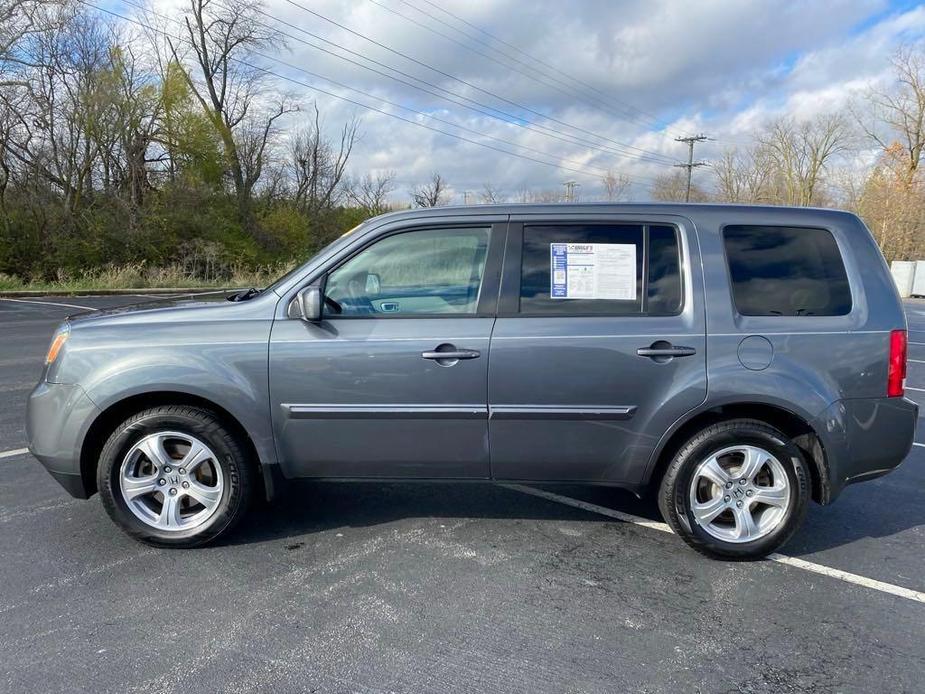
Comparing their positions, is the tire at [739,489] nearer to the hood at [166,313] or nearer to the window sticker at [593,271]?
the window sticker at [593,271]

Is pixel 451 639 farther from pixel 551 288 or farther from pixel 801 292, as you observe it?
pixel 801 292

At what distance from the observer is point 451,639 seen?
264 centimetres

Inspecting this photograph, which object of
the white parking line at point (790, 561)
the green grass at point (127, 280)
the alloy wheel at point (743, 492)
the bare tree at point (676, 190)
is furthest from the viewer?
the bare tree at point (676, 190)

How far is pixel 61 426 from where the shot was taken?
327 centimetres

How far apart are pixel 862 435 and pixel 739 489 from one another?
2.35ft

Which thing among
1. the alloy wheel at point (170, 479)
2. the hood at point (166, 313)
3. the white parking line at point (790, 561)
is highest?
the hood at point (166, 313)

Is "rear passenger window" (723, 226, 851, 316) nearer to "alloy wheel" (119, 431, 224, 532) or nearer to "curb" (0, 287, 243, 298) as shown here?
"alloy wheel" (119, 431, 224, 532)

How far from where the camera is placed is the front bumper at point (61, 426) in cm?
325

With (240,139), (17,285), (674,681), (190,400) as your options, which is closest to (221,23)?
(240,139)

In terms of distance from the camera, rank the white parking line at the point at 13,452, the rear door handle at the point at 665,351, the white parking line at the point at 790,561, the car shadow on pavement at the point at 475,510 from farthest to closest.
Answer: the white parking line at the point at 13,452, the car shadow on pavement at the point at 475,510, the rear door handle at the point at 665,351, the white parking line at the point at 790,561

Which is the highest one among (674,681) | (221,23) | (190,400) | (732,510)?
(221,23)

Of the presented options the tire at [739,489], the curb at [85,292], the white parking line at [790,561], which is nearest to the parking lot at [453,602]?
the white parking line at [790,561]

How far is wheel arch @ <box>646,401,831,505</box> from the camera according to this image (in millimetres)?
3311

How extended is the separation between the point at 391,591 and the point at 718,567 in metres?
1.78
